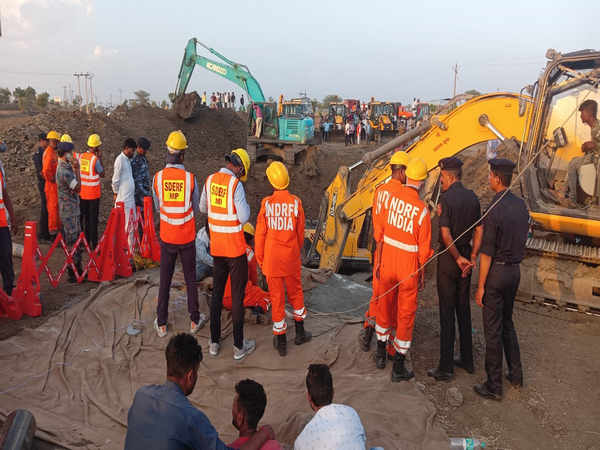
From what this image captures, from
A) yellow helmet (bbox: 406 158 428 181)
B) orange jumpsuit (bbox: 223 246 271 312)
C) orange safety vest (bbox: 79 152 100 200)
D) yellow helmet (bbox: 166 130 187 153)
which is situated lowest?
orange jumpsuit (bbox: 223 246 271 312)

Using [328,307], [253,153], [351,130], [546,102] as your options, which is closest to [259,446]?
[328,307]

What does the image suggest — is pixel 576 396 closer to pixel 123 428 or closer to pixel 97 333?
pixel 123 428

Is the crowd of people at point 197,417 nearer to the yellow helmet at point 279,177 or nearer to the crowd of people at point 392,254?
the crowd of people at point 392,254

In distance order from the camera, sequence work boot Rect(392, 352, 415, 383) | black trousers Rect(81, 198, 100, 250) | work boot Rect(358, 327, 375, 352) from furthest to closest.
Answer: black trousers Rect(81, 198, 100, 250), work boot Rect(358, 327, 375, 352), work boot Rect(392, 352, 415, 383)

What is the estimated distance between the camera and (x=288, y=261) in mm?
4949

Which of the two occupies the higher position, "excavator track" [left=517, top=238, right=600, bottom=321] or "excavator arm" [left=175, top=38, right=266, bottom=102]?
"excavator arm" [left=175, top=38, right=266, bottom=102]

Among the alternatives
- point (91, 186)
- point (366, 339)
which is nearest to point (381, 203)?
point (366, 339)

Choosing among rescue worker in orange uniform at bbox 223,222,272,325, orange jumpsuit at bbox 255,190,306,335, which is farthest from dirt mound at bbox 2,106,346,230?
orange jumpsuit at bbox 255,190,306,335

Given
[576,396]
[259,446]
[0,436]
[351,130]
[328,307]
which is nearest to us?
[259,446]

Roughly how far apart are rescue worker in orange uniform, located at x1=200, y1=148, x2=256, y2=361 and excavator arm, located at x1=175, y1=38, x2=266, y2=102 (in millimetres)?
15682

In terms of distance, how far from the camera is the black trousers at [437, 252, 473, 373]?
4652mm

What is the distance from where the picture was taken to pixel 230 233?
4828 mm

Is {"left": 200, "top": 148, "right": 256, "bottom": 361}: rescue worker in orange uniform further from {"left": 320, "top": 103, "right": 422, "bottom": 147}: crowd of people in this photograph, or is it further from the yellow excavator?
A: {"left": 320, "top": 103, "right": 422, "bottom": 147}: crowd of people

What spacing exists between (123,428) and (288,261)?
2.17 meters
